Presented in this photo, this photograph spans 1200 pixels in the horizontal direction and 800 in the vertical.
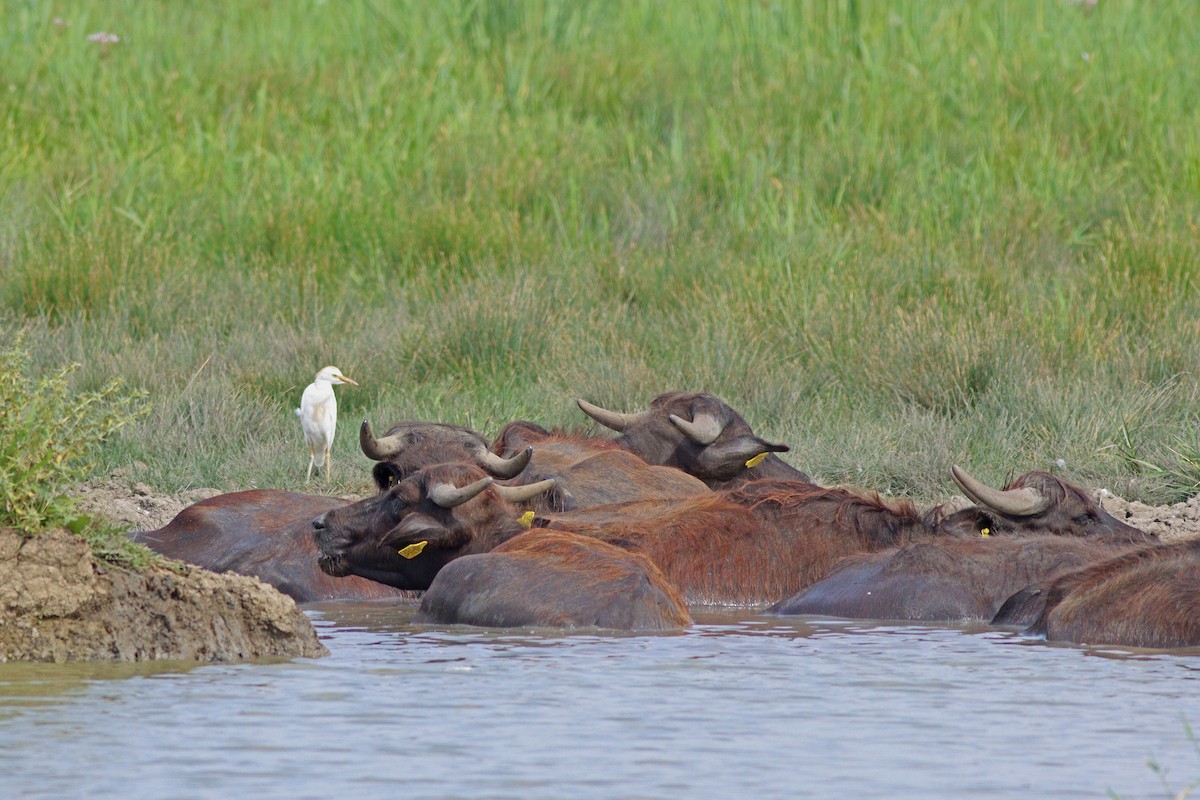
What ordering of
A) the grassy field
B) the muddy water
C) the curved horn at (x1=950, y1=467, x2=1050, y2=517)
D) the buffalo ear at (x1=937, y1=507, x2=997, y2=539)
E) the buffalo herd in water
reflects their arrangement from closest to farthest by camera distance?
1. the muddy water
2. the buffalo herd in water
3. the curved horn at (x1=950, y1=467, x2=1050, y2=517)
4. the buffalo ear at (x1=937, y1=507, x2=997, y2=539)
5. the grassy field

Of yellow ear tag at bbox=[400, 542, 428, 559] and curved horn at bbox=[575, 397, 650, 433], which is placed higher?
yellow ear tag at bbox=[400, 542, 428, 559]

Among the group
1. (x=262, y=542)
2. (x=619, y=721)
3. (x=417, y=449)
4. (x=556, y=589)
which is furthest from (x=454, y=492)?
(x=619, y=721)

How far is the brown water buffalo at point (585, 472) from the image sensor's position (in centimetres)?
941

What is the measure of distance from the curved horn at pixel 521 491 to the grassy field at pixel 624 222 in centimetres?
264

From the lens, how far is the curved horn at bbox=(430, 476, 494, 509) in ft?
26.4

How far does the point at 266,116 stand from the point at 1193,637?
1215 centimetres

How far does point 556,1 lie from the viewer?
19.8 m

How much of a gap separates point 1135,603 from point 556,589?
209cm

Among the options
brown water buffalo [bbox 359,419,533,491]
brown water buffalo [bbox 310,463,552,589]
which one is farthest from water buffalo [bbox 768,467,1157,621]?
brown water buffalo [bbox 359,419,533,491]

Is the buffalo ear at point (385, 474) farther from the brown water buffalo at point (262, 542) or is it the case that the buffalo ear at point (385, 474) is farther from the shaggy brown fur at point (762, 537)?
the shaggy brown fur at point (762, 537)

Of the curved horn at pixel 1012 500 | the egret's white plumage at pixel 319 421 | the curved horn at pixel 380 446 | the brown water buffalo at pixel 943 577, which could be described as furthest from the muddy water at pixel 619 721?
the egret's white plumage at pixel 319 421

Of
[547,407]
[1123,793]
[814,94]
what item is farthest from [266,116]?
[1123,793]

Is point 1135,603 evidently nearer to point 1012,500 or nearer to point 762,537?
point 1012,500

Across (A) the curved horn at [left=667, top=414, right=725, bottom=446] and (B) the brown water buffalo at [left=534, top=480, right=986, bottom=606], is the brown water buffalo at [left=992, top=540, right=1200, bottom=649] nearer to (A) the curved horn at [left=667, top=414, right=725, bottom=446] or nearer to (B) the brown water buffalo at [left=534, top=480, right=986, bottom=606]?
(B) the brown water buffalo at [left=534, top=480, right=986, bottom=606]
